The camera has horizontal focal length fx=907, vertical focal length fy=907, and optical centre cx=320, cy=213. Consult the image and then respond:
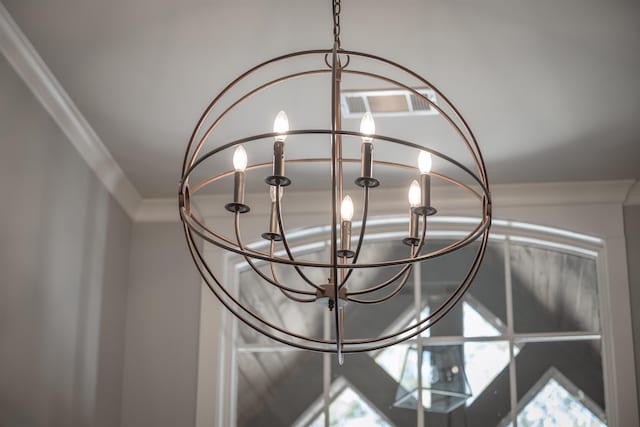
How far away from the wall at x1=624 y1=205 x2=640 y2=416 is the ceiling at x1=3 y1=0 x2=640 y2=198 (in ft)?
1.11

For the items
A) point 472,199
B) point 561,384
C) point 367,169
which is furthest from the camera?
point 472,199

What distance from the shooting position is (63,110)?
3631 mm

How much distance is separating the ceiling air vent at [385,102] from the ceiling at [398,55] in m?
0.11

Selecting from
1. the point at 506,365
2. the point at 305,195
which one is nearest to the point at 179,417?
the point at 305,195

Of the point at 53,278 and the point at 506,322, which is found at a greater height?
the point at 53,278

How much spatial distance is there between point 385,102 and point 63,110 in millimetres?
1286

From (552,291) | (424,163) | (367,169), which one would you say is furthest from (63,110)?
(552,291)

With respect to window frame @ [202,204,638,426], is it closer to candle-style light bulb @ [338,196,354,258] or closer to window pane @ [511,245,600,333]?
window pane @ [511,245,600,333]

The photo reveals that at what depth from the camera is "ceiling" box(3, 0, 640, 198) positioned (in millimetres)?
3010

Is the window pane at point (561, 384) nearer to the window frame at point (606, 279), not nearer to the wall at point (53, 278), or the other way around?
the window frame at point (606, 279)

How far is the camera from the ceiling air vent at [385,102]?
11.3 feet

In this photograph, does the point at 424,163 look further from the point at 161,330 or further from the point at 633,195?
the point at 161,330

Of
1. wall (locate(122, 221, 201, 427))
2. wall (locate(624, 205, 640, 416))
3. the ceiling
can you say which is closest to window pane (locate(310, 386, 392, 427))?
wall (locate(122, 221, 201, 427))

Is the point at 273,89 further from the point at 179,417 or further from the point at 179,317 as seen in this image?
the point at 179,417
